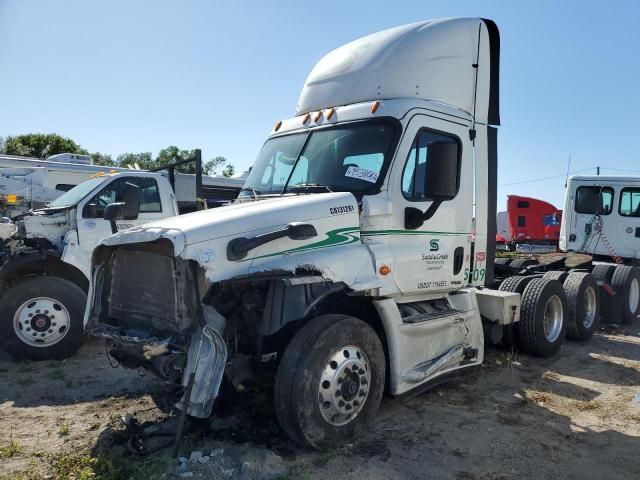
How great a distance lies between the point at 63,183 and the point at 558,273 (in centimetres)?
1161

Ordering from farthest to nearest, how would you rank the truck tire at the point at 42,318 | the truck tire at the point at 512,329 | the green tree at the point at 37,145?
the green tree at the point at 37,145, the truck tire at the point at 512,329, the truck tire at the point at 42,318

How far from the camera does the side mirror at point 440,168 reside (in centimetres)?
454

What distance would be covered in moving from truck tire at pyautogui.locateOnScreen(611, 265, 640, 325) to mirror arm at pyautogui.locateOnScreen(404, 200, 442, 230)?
6.64 meters

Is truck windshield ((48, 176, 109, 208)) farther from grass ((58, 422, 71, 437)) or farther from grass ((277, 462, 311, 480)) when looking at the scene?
grass ((277, 462, 311, 480))

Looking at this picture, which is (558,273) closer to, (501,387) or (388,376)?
(501,387)

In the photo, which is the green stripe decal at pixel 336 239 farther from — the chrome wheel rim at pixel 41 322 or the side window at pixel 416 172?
the chrome wheel rim at pixel 41 322

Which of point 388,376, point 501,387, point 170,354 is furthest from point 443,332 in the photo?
point 170,354

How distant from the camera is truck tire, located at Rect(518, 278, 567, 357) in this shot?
7000mm

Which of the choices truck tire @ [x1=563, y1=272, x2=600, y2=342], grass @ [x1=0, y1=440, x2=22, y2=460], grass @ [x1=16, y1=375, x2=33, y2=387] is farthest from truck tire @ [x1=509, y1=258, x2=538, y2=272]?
grass @ [x1=0, y1=440, x2=22, y2=460]

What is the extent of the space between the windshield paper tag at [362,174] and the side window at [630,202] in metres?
9.35

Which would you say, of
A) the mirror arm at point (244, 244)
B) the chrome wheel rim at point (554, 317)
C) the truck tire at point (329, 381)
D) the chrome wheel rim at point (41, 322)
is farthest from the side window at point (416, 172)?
the chrome wheel rim at point (41, 322)

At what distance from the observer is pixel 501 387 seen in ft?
19.2

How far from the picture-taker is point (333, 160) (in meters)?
4.92

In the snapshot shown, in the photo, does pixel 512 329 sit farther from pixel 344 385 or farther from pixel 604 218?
pixel 604 218
